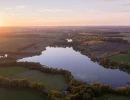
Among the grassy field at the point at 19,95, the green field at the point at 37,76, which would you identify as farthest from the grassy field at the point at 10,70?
the grassy field at the point at 19,95

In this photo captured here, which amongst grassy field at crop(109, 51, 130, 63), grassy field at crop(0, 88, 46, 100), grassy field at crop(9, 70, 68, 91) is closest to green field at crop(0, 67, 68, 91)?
grassy field at crop(9, 70, 68, 91)

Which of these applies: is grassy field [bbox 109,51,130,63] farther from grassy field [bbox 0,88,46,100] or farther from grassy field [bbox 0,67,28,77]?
grassy field [bbox 0,88,46,100]

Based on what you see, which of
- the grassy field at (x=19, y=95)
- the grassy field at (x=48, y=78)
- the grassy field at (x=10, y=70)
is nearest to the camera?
the grassy field at (x=19, y=95)

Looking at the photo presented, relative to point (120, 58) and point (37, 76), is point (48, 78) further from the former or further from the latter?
point (120, 58)

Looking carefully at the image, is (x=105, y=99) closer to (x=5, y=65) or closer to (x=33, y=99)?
(x=33, y=99)

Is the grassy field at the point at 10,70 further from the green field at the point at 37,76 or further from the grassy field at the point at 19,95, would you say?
the grassy field at the point at 19,95

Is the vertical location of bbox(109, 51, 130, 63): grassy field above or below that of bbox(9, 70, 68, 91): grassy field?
above

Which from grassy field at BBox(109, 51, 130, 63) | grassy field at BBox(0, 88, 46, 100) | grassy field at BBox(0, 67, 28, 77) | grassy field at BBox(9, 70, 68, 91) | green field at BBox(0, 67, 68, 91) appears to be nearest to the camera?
grassy field at BBox(0, 88, 46, 100)
